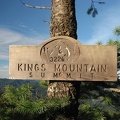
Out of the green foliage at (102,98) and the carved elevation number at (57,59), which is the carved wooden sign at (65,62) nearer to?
the carved elevation number at (57,59)

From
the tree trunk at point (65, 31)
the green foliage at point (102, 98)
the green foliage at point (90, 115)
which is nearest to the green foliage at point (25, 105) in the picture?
the tree trunk at point (65, 31)

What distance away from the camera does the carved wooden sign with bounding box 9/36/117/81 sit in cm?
352

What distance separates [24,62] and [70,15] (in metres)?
0.84

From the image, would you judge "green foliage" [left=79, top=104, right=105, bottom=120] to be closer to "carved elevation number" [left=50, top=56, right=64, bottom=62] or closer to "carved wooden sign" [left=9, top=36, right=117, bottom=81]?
"carved wooden sign" [left=9, top=36, right=117, bottom=81]

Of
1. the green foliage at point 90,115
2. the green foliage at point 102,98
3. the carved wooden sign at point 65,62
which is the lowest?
the green foliage at point 90,115

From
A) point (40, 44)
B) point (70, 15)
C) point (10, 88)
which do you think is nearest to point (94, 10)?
point (70, 15)

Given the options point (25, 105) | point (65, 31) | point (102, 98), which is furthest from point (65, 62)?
point (102, 98)

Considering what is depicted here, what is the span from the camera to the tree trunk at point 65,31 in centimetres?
363

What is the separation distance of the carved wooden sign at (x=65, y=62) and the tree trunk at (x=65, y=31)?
17 cm

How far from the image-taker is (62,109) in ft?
11.6

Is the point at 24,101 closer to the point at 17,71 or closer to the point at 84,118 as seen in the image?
the point at 17,71

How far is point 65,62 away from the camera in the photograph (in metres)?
3.50

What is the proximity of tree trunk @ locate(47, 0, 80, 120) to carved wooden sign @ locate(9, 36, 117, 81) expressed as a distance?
0.17 metres

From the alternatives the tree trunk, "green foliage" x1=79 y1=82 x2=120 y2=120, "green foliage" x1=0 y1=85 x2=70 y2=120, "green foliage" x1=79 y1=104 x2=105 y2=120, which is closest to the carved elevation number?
the tree trunk
